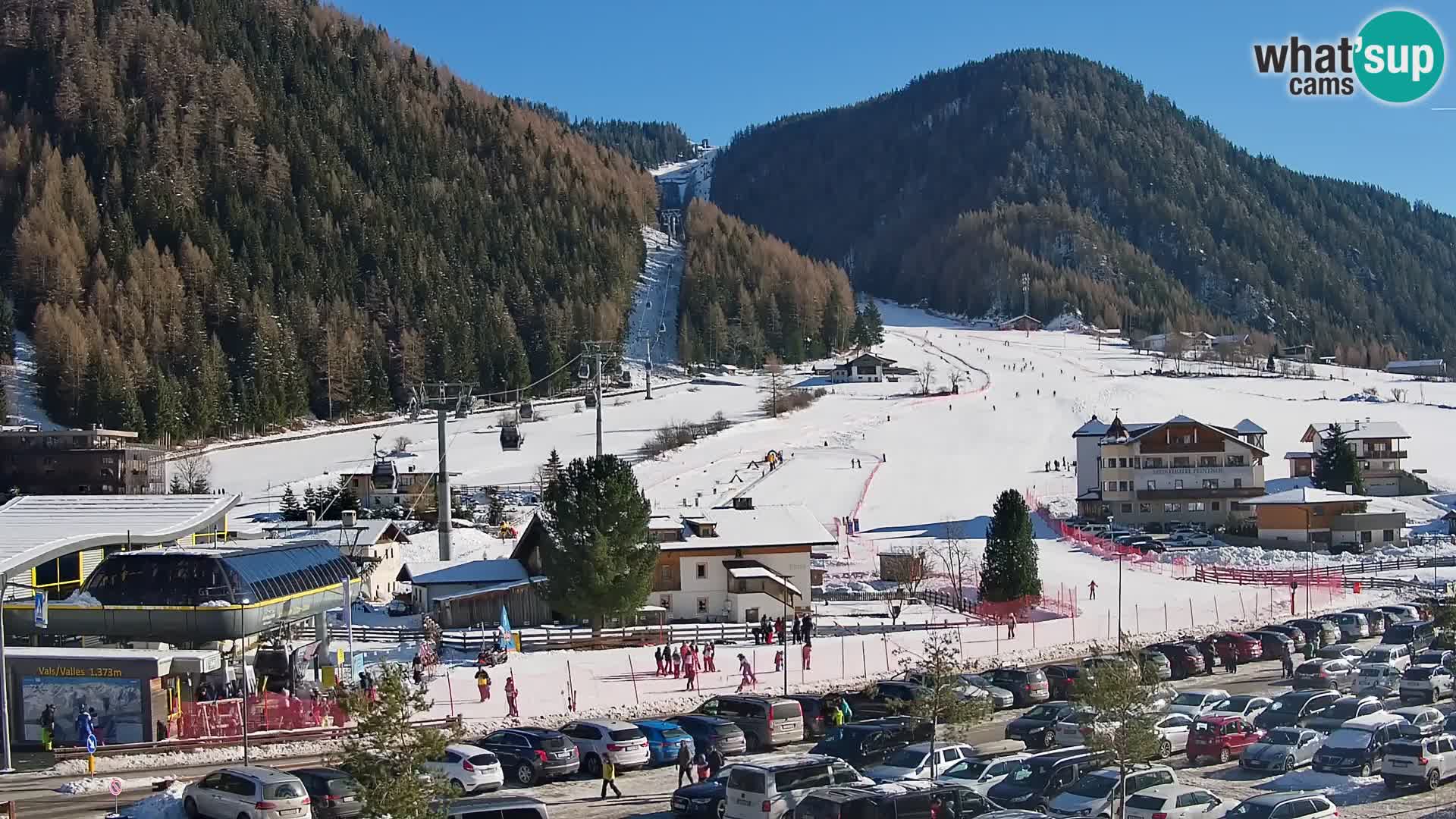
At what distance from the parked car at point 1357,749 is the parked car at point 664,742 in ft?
34.5

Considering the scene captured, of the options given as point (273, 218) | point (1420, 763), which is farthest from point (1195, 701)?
point (273, 218)

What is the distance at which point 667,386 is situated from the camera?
12550cm

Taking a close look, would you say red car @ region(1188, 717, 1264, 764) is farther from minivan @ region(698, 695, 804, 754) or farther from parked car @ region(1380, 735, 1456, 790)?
minivan @ region(698, 695, 804, 754)

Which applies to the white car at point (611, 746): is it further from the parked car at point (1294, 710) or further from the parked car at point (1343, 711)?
the parked car at point (1343, 711)

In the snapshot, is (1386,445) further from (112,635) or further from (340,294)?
(340,294)

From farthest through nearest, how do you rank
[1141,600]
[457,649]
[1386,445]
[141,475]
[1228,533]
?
1. [1386,445]
2. [141,475]
3. [1228,533]
4. [1141,600]
5. [457,649]

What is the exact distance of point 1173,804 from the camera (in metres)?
18.9

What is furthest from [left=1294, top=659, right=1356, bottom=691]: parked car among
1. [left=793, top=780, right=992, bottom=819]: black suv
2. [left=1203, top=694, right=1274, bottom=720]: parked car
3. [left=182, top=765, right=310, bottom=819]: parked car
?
[left=182, top=765, right=310, bottom=819]: parked car

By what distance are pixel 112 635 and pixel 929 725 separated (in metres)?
17.4

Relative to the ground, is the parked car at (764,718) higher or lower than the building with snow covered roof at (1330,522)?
lower

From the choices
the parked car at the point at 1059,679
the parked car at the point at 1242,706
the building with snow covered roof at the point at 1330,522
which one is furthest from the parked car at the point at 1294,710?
the building with snow covered roof at the point at 1330,522

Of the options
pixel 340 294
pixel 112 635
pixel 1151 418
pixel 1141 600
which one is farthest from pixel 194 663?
pixel 340 294

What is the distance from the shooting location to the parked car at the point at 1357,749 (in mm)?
22656

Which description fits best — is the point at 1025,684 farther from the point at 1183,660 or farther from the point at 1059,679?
the point at 1183,660
